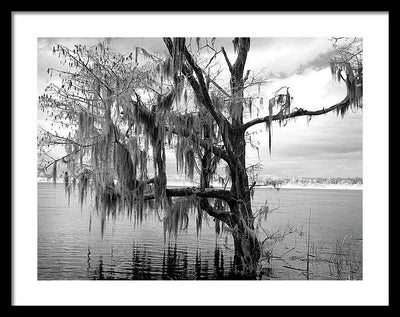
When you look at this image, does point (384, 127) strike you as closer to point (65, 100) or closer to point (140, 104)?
point (140, 104)

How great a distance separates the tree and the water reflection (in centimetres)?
91

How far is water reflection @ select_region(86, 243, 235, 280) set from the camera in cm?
817

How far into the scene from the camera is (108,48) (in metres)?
6.88

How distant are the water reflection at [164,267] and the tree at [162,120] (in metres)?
0.91

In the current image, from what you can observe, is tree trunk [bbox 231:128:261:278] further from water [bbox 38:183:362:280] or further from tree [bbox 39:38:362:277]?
water [bbox 38:183:362:280]

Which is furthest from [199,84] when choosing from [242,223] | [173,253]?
[173,253]

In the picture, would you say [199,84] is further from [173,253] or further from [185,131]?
[173,253]

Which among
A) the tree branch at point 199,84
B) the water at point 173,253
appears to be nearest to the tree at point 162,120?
the tree branch at point 199,84

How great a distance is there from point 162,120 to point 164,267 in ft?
10.7

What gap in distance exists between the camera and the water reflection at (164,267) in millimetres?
8172

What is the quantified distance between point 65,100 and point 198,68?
A: 2091mm
